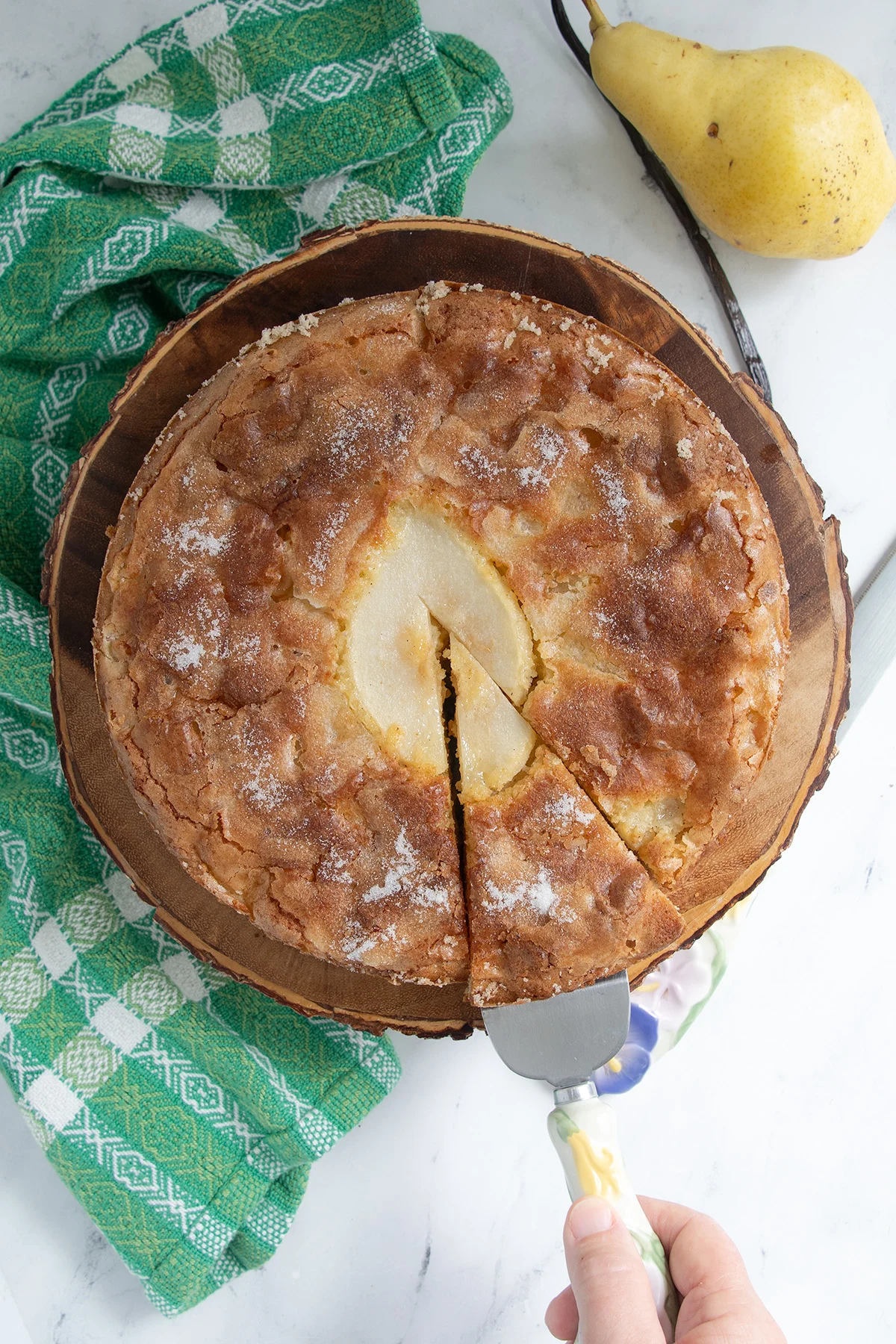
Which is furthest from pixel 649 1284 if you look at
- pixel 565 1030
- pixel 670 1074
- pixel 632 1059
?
pixel 670 1074

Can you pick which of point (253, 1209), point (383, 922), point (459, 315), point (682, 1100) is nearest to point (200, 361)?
point (459, 315)

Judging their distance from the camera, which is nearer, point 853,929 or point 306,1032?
point 306,1032

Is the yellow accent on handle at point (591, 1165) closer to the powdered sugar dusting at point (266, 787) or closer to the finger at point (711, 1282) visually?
the finger at point (711, 1282)

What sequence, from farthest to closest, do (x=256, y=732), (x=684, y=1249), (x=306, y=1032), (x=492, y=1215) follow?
(x=492, y=1215) < (x=306, y=1032) < (x=684, y=1249) < (x=256, y=732)

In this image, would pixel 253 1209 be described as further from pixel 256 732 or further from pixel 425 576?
pixel 425 576

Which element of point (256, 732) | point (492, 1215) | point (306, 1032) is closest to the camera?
point (256, 732)

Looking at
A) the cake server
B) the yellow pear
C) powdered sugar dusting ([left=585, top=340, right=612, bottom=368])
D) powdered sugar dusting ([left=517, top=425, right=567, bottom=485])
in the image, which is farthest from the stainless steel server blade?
the yellow pear

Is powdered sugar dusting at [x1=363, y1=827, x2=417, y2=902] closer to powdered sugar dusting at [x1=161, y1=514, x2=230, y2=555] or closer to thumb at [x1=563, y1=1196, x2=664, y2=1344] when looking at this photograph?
powdered sugar dusting at [x1=161, y1=514, x2=230, y2=555]
